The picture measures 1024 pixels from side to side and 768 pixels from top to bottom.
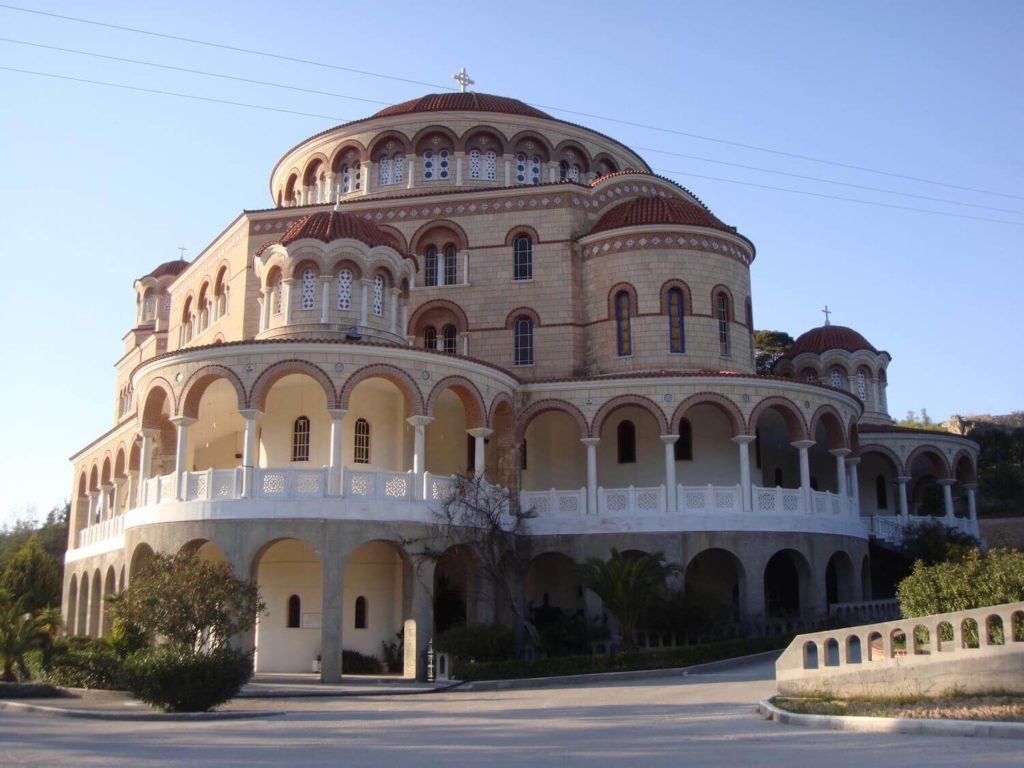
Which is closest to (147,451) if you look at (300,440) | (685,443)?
(300,440)

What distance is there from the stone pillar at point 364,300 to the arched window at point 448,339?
5.63 meters

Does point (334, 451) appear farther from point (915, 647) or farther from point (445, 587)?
point (915, 647)

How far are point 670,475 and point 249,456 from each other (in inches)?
426

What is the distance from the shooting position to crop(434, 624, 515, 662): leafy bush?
2409cm

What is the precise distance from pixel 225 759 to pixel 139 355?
35.9 meters

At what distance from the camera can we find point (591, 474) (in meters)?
29.4

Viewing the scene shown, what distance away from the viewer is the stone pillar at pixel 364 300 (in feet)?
93.7

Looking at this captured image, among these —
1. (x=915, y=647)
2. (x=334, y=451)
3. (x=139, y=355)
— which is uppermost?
(x=139, y=355)

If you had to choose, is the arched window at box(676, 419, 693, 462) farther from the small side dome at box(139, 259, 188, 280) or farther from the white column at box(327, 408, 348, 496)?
the small side dome at box(139, 259, 188, 280)

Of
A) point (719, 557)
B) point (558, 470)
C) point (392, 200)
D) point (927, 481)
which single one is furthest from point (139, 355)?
point (927, 481)

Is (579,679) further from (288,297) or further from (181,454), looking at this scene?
(288,297)

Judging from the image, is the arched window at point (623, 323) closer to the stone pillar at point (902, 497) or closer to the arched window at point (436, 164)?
the arched window at point (436, 164)

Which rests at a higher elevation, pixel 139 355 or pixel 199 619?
pixel 139 355

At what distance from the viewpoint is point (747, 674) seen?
75.0 feet
